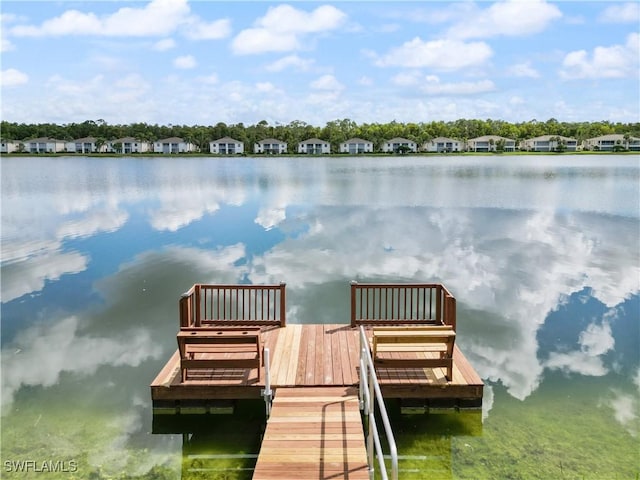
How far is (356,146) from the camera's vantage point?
140 metres

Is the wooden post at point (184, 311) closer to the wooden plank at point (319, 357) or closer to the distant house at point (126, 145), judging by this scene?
the wooden plank at point (319, 357)

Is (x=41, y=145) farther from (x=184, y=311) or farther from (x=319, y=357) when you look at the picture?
(x=319, y=357)

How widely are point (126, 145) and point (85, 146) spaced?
12487 millimetres

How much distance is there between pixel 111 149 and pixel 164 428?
494 ft

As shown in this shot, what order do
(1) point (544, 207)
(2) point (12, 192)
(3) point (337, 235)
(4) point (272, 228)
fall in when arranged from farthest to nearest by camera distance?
1. (2) point (12, 192)
2. (1) point (544, 207)
3. (4) point (272, 228)
4. (3) point (337, 235)

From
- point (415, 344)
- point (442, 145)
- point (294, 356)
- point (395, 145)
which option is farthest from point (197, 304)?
point (442, 145)

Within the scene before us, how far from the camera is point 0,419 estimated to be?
332 inches

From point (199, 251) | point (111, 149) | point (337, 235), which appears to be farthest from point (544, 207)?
point (111, 149)

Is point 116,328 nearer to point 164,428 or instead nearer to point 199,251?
point 164,428

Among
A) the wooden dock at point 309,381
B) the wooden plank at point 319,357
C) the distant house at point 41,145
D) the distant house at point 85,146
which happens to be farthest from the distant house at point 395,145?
the wooden dock at point 309,381

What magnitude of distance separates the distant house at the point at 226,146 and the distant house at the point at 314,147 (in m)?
16.5

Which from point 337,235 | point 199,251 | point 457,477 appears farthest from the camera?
point 337,235

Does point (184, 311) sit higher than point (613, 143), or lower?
lower

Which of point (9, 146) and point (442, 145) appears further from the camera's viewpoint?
point (442, 145)
